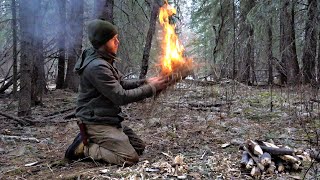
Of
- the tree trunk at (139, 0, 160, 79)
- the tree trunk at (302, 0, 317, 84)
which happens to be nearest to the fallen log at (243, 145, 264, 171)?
the tree trunk at (139, 0, 160, 79)

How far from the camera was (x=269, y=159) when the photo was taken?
3447 mm

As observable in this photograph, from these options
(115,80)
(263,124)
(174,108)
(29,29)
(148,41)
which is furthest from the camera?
(148,41)

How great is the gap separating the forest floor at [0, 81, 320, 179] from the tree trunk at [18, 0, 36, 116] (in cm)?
49

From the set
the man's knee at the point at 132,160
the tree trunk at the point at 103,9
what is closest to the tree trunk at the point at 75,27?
the tree trunk at the point at 103,9

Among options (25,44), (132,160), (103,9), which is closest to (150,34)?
(103,9)

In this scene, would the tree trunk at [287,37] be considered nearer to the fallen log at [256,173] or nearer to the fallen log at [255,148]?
the fallen log at [255,148]

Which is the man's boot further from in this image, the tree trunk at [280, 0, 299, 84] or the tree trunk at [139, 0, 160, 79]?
the tree trunk at [280, 0, 299, 84]

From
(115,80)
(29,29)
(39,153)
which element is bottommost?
(39,153)

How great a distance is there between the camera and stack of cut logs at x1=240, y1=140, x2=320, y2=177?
3.43 meters

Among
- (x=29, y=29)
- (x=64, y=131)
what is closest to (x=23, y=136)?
(x=64, y=131)

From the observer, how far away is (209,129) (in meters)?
5.44

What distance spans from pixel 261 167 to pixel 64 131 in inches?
139

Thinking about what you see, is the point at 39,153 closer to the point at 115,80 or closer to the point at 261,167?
the point at 115,80

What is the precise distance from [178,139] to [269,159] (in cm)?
167
